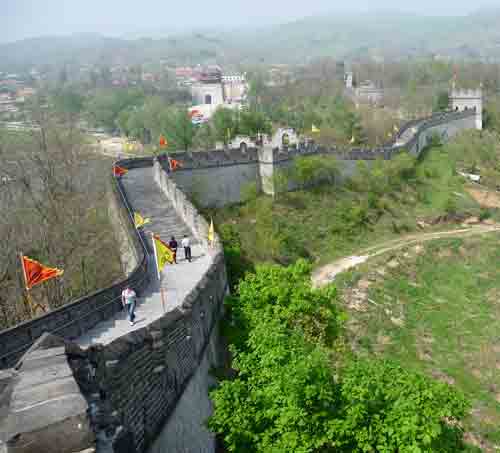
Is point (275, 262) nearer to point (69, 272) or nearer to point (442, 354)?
point (442, 354)

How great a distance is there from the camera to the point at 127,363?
8.44 meters

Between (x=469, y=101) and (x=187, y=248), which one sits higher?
(x=187, y=248)

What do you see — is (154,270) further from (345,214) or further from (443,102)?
(443,102)

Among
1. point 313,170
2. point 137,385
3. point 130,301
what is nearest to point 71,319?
point 130,301

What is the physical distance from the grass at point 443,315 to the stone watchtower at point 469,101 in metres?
31.6

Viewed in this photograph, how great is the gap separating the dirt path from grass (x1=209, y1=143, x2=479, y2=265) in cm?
73

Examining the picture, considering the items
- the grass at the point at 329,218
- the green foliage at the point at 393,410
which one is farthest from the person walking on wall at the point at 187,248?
the green foliage at the point at 393,410

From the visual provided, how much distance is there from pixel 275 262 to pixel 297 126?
36.1 meters

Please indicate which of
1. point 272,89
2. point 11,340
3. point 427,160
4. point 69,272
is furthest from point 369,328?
point 272,89

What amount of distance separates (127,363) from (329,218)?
27.0 metres

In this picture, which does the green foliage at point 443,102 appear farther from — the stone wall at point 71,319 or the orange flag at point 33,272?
the orange flag at point 33,272

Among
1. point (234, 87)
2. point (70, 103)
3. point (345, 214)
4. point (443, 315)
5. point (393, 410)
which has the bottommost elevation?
point (443, 315)

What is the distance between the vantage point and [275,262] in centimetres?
2803

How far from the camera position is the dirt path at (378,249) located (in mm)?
28786
